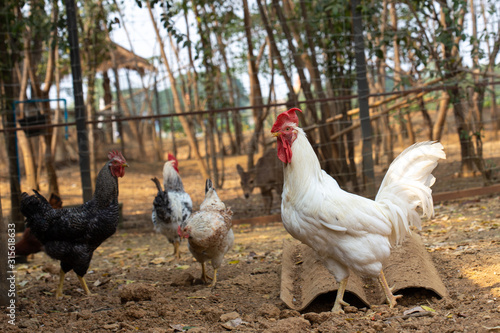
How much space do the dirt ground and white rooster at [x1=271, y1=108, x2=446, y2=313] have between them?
1.52 feet

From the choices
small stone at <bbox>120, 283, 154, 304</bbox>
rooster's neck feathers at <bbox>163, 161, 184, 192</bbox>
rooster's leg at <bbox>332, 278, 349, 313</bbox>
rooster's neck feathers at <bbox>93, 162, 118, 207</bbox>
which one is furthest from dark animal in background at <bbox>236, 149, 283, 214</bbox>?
rooster's leg at <bbox>332, 278, 349, 313</bbox>

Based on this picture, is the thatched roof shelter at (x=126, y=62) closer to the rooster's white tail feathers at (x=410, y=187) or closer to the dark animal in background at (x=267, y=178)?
the dark animal in background at (x=267, y=178)

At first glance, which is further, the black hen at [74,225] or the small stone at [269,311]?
the black hen at [74,225]

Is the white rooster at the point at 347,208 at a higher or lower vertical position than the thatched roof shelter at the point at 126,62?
lower

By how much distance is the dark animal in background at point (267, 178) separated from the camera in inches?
384

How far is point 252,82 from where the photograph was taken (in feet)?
39.5

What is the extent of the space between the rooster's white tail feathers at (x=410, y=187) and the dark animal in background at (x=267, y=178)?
219 inches

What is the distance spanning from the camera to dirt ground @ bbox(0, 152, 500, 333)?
3449 millimetres

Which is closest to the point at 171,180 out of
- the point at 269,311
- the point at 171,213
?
the point at 171,213

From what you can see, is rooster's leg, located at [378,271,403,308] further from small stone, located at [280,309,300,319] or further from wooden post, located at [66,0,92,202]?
wooden post, located at [66,0,92,202]

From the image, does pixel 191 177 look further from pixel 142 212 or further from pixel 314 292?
pixel 314 292

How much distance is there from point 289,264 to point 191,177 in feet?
35.3

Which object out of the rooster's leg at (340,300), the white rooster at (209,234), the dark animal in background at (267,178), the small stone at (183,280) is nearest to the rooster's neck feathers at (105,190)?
the white rooster at (209,234)

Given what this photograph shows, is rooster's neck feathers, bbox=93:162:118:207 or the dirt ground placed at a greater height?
rooster's neck feathers, bbox=93:162:118:207
